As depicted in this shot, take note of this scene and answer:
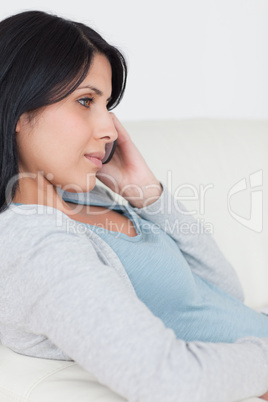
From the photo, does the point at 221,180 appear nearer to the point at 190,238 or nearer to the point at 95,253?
the point at 190,238

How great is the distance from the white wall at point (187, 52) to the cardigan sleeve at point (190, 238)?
2.73ft

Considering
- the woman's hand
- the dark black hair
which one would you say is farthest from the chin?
the woman's hand

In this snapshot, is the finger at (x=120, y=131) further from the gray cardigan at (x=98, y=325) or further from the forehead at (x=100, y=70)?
the gray cardigan at (x=98, y=325)

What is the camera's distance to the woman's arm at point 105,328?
0.84 meters

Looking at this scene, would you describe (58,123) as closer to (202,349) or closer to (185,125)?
(202,349)

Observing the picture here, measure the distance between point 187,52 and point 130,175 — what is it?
1165 mm

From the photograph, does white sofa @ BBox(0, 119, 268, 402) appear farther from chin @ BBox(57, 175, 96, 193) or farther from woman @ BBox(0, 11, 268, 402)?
chin @ BBox(57, 175, 96, 193)

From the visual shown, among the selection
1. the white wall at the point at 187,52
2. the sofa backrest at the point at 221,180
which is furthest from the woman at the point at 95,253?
the white wall at the point at 187,52

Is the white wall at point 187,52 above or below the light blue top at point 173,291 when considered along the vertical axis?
above

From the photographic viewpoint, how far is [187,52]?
96.7 inches

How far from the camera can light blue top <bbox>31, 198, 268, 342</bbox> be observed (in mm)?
1174

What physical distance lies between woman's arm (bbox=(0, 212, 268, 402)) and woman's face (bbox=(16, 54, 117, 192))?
0.63 ft

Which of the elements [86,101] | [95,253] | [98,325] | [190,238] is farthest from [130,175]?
[98,325]

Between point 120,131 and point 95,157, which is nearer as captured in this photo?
point 95,157
